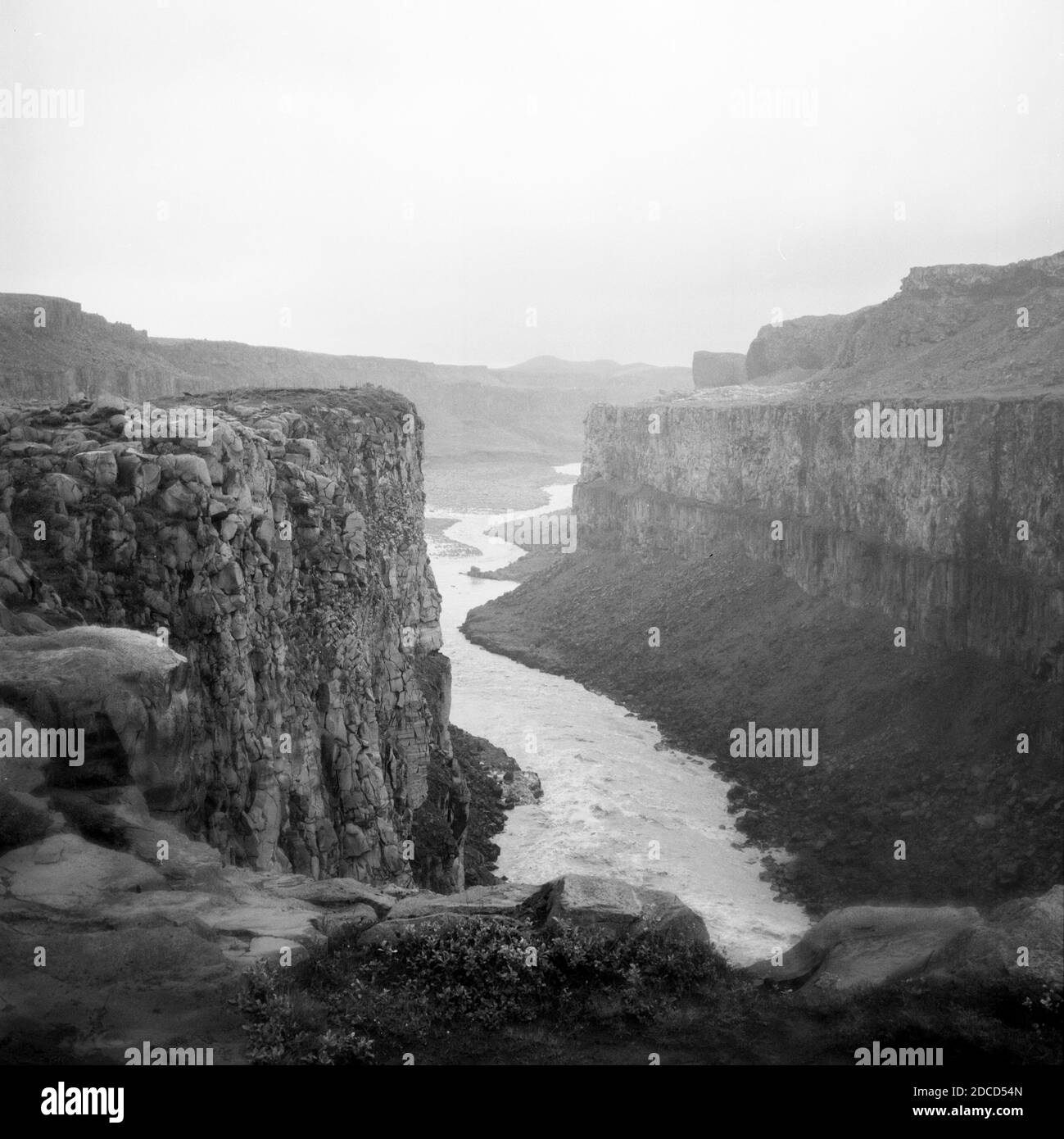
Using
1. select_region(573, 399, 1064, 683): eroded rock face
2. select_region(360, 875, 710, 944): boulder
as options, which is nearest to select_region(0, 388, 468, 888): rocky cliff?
select_region(360, 875, 710, 944): boulder

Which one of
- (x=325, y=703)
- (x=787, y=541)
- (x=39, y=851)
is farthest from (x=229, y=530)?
(x=787, y=541)

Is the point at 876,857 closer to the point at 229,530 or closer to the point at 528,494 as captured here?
the point at 229,530

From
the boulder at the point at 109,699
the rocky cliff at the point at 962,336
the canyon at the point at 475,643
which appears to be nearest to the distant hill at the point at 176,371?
the canyon at the point at 475,643

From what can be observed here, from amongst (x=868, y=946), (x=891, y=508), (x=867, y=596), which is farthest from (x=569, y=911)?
(x=867, y=596)

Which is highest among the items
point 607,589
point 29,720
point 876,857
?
point 29,720

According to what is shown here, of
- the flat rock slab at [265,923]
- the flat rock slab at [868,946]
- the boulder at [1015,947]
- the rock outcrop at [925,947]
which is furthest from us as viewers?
the flat rock slab at [868,946]

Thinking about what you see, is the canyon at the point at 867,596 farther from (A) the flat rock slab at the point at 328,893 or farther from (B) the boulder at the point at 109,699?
(B) the boulder at the point at 109,699
